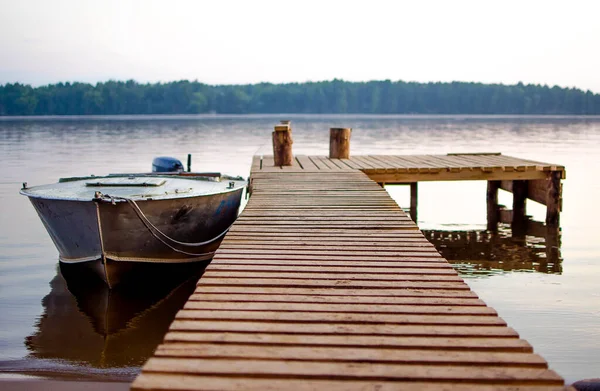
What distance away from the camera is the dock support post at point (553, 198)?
12901 millimetres

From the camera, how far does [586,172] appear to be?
25203 mm

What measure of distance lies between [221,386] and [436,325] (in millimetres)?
1469

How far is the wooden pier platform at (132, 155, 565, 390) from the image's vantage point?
3.20 m

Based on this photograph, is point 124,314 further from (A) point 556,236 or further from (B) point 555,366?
(A) point 556,236

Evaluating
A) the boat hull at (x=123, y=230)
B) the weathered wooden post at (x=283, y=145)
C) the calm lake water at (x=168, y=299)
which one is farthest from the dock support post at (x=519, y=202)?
the boat hull at (x=123, y=230)

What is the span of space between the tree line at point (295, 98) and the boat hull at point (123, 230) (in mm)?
127916

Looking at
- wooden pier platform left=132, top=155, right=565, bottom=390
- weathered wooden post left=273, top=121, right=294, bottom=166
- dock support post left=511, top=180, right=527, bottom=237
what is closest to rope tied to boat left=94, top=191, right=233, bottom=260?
wooden pier platform left=132, top=155, right=565, bottom=390

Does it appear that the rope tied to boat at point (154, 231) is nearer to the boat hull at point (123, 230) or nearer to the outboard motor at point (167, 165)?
the boat hull at point (123, 230)

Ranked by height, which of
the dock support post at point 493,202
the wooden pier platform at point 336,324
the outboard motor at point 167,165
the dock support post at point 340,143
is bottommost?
the dock support post at point 493,202

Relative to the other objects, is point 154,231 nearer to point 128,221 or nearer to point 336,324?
point 128,221

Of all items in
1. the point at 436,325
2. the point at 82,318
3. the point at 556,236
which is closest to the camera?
the point at 436,325

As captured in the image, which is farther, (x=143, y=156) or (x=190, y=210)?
(x=143, y=156)

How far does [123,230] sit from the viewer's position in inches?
327

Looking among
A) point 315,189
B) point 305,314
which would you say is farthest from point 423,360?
point 315,189
